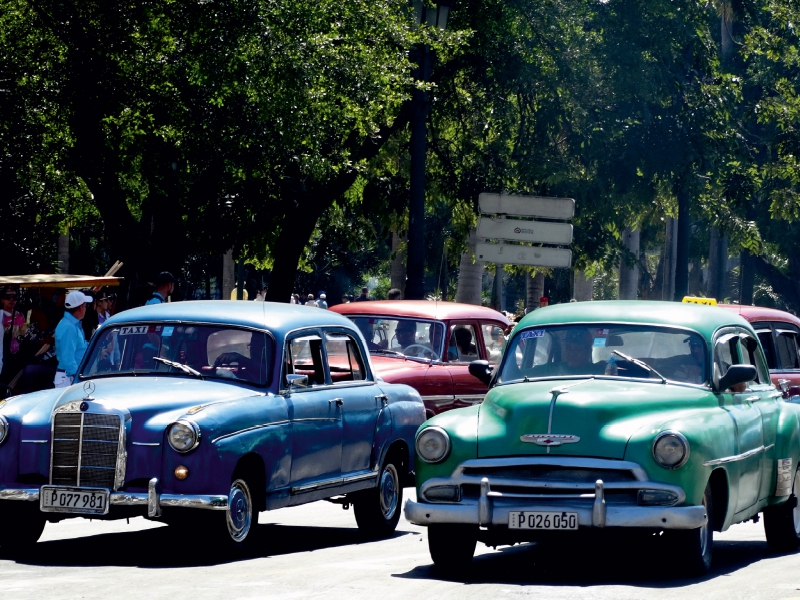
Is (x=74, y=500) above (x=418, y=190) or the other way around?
the other way around

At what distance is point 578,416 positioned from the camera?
9078 mm

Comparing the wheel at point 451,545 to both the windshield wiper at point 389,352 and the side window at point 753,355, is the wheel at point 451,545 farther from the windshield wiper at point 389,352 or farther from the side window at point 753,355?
the windshield wiper at point 389,352

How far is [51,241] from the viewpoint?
31.6m

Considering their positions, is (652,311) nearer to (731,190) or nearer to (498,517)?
(498,517)

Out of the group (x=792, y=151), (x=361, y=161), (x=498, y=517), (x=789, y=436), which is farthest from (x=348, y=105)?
(x=792, y=151)

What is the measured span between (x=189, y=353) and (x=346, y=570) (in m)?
2.08

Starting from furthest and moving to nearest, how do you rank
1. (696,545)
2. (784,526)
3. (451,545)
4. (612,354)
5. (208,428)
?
(784,526), (612,354), (208,428), (451,545), (696,545)

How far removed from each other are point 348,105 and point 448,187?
8830 millimetres

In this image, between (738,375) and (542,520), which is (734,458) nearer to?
(738,375)

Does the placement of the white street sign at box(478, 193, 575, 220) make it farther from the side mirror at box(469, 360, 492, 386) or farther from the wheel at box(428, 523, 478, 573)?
the wheel at box(428, 523, 478, 573)

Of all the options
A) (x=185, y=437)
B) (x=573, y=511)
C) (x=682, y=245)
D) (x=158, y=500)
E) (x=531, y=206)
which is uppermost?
(x=531, y=206)

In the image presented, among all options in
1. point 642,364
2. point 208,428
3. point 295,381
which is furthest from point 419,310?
point 208,428

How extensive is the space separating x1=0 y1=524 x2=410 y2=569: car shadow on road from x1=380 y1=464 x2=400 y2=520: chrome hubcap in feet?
0.66

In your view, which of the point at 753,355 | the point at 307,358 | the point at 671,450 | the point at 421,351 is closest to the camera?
the point at 671,450
